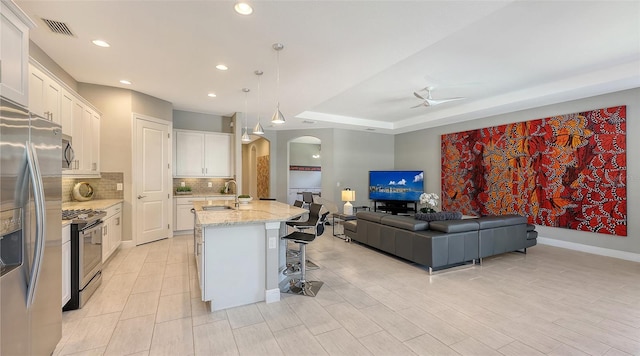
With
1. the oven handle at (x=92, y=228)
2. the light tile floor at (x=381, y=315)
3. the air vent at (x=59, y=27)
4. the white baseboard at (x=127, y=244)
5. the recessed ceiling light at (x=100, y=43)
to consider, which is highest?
the air vent at (x=59, y=27)

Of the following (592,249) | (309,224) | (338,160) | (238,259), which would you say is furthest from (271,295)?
(592,249)

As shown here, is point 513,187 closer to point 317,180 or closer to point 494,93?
point 494,93

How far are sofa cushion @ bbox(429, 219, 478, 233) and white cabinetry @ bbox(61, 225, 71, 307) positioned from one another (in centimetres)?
433

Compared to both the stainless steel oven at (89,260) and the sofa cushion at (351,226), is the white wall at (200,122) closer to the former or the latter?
the stainless steel oven at (89,260)

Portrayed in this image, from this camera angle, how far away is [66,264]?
102 inches

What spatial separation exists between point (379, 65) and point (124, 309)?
4.11 metres

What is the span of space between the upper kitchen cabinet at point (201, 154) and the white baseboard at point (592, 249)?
705 cm

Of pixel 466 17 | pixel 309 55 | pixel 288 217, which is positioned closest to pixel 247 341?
pixel 288 217

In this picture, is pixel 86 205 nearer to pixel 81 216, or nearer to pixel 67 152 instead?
pixel 67 152

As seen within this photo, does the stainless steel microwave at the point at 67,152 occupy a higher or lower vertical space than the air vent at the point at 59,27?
lower

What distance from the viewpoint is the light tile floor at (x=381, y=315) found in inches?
85.1

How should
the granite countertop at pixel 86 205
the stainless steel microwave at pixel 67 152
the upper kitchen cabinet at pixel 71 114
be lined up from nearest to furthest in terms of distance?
the upper kitchen cabinet at pixel 71 114 → the stainless steel microwave at pixel 67 152 → the granite countertop at pixel 86 205

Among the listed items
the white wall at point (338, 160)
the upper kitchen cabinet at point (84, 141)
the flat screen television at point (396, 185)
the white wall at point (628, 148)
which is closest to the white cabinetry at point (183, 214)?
the upper kitchen cabinet at point (84, 141)

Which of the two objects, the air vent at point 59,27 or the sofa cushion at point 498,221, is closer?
the air vent at point 59,27
